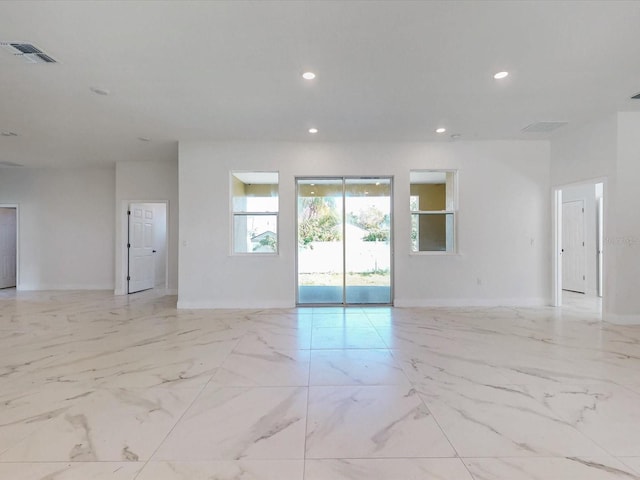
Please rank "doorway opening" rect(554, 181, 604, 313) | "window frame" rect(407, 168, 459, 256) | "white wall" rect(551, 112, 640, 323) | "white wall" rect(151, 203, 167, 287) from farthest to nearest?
"white wall" rect(151, 203, 167, 287) → "doorway opening" rect(554, 181, 604, 313) → "window frame" rect(407, 168, 459, 256) → "white wall" rect(551, 112, 640, 323)

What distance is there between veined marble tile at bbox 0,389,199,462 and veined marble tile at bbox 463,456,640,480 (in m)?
1.76

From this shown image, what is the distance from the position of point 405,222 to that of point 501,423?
4.09 meters

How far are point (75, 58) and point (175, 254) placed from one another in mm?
4827

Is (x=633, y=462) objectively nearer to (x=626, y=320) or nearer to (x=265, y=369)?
(x=265, y=369)

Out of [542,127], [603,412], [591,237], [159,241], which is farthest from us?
[159,241]

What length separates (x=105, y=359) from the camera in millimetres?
3324

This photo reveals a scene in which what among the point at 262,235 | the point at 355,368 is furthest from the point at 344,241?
the point at 355,368

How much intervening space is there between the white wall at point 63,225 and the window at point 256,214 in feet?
13.7

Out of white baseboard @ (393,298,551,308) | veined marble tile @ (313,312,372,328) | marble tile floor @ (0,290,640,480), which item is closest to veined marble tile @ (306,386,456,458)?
marble tile floor @ (0,290,640,480)

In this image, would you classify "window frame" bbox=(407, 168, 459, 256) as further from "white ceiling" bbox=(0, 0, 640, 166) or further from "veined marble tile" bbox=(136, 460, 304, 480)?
"veined marble tile" bbox=(136, 460, 304, 480)

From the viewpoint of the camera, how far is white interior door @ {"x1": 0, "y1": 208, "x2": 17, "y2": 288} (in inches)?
344

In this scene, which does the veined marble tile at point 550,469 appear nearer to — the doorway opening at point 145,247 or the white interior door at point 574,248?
the white interior door at point 574,248

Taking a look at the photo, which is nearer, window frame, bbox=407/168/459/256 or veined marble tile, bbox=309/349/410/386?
veined marble tile, bbox=309/349/410/386

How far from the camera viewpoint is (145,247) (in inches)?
327
